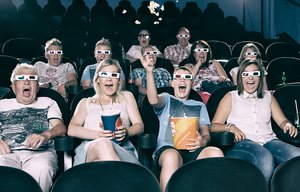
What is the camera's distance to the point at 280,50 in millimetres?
5629

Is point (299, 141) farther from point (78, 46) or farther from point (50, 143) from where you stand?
point (78, 46)

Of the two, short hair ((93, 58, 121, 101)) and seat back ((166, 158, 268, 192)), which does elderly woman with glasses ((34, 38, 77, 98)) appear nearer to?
short hair ((93, 58, 121, 101))

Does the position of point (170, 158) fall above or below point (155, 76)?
below

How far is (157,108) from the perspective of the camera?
2.83 m

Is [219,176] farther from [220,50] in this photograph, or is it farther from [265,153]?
[220,50]

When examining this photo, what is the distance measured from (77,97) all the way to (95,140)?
618 mm

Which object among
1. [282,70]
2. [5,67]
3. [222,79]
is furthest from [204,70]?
[5,67]

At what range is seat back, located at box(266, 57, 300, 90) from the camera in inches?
177

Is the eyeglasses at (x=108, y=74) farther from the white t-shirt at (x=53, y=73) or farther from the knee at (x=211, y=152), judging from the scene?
the white t-shirt at (x=53, y=73)

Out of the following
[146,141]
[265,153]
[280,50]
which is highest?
[280,50]

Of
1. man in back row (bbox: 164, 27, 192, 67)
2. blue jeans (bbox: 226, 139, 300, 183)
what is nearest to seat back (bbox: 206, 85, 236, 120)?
blue jeans (bbox: 226, 139, 300, 183)

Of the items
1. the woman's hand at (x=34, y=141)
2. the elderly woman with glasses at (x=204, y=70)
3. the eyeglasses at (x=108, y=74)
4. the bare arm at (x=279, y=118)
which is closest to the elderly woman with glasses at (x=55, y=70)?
the elderly woman with glasses at (x=204, y=70)

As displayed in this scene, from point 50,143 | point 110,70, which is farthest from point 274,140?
point 50,143

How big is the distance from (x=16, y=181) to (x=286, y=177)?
99cm
